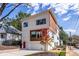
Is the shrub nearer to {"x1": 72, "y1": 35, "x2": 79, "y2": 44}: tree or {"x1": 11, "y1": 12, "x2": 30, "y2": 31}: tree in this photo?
{"x1": 11, "y1": 12, "x2": 30, "y2": 31}: tree

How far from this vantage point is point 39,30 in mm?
5699

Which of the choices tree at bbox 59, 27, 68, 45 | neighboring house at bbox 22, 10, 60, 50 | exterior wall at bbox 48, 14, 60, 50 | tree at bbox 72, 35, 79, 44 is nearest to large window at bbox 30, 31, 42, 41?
neighboring house at bbox 22, 10, 60, 50

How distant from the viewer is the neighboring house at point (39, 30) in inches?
223

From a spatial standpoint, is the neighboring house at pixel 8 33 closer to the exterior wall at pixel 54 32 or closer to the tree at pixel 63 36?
the exterior wall at pixel 54 32

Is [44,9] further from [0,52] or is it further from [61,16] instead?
[0,52]

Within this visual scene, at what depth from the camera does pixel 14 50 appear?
223 inches

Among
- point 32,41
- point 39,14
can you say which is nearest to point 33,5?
point 39,14

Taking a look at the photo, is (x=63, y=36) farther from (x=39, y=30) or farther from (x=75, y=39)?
(x=39, y=30)

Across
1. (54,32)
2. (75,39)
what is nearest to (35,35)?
(54,32)

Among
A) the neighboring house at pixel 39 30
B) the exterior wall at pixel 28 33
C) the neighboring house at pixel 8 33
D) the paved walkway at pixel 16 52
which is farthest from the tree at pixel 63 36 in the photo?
the neighboring house at pixel 8 33

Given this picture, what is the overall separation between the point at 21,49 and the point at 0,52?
31 cm

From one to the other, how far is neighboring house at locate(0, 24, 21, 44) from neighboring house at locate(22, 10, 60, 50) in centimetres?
10

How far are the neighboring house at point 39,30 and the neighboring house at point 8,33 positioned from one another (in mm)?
103

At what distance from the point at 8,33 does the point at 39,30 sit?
1.47 feet
